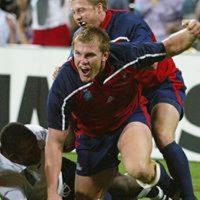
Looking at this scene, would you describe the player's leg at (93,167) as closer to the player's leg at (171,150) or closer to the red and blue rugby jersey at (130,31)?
the player's leg at (171,150)

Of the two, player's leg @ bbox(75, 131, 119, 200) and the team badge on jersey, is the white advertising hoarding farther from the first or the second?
the team badge on jersey

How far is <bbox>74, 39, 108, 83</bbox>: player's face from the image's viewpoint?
19.2 ft

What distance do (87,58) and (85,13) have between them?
2.42 feet

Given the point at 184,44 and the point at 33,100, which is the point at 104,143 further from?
the point at 33,100

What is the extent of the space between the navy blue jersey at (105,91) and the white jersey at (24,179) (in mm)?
356

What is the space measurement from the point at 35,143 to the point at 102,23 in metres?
1.00

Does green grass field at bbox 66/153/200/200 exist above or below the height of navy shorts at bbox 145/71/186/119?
below

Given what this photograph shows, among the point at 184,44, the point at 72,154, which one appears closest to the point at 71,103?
the point at 184,44

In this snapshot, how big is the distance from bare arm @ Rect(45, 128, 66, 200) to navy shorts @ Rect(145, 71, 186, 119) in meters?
1.00

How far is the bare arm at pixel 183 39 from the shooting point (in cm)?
607

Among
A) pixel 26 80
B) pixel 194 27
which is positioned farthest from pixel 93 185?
pixel 26 80

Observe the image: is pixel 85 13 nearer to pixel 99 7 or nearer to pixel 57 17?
pixel 99 7

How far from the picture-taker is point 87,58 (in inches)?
231

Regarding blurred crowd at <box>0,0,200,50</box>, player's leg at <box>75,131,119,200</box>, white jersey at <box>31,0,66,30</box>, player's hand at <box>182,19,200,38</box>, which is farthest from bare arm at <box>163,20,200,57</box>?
white jersey at <box>31,0,66,30</box>
